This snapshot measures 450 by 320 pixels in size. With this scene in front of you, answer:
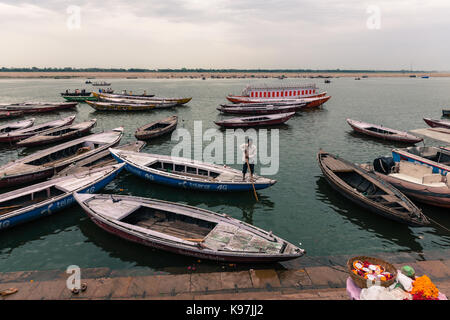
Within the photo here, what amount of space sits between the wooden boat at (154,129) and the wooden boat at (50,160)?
3764 millimetres

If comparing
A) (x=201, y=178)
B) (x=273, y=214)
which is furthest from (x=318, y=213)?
(x=201, y=178)

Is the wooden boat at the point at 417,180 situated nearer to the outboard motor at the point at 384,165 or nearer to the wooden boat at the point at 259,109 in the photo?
the outboard motor at the point at 384,165

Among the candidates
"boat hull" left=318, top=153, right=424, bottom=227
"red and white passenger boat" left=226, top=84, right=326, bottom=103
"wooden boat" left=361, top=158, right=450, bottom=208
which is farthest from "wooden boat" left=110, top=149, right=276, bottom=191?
"red and white passenger boat" left=226, top=84, right=326, bottom=103

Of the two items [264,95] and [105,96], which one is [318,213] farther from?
[105,96]

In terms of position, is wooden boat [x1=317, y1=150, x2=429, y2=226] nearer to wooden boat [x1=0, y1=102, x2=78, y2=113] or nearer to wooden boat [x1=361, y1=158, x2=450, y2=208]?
wooden boat [x1=361, y1=158, x2=450, y2=208]

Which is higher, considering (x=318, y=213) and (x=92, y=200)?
(x=92, y=200)

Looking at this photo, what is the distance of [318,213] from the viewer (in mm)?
17641

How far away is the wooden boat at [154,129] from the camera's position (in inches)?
1341

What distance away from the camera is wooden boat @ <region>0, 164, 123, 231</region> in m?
15.2

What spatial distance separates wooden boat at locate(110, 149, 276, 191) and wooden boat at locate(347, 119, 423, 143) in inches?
950

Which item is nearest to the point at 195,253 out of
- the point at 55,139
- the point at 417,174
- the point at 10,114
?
the point at 417,174

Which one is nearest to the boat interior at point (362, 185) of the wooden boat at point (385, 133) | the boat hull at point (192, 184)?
the boat hull at point (192, 184)

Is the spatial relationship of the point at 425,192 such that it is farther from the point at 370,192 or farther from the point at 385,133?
the point at 385,133
